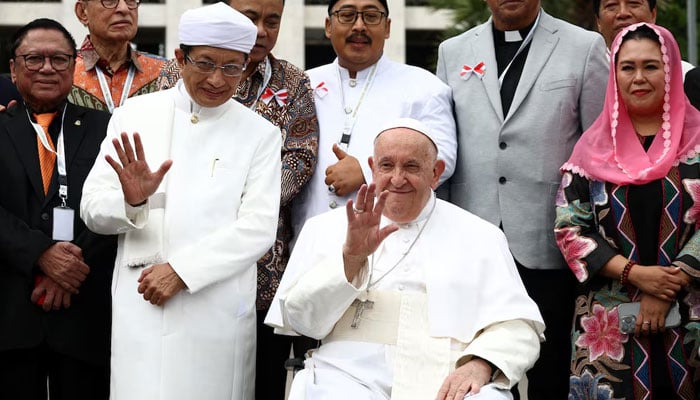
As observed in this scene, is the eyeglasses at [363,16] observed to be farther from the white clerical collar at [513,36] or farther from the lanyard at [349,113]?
the white clerical collar at [513,36]

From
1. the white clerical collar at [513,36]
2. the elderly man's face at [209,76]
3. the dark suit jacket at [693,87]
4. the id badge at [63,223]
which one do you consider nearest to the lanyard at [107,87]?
the id badge at [63,223]

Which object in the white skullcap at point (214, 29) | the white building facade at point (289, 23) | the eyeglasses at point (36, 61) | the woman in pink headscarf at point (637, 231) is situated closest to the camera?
the white skullcap at point (214, 29)

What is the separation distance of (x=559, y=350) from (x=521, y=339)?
3.71ft

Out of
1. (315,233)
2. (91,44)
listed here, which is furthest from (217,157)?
(91,44)

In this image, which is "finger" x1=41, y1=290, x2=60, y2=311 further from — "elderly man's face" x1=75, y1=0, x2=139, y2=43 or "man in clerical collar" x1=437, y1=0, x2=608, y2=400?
"man in clerical collar" x1=437, y1=0, x2=608, y2=400

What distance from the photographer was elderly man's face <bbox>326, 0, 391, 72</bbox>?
21.3 ft

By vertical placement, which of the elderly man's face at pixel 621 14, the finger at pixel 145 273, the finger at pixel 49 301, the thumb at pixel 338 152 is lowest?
the finger at pixel 49 301

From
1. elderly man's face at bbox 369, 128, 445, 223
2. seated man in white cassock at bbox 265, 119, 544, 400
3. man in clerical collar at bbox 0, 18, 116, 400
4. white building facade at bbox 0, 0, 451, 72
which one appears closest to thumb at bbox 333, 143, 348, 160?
seated man in white cassock at bbox 265, 119, 544, 400

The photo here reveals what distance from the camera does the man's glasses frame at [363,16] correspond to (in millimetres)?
6480

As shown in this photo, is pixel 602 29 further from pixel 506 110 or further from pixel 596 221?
pixel 596 221

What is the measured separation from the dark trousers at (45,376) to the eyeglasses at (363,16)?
2293 millimetres

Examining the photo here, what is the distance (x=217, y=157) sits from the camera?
5730mm

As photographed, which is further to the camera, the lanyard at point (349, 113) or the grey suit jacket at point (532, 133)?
the lanyard at point (349, 113)

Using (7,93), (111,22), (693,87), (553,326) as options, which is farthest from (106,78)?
(693,87)
